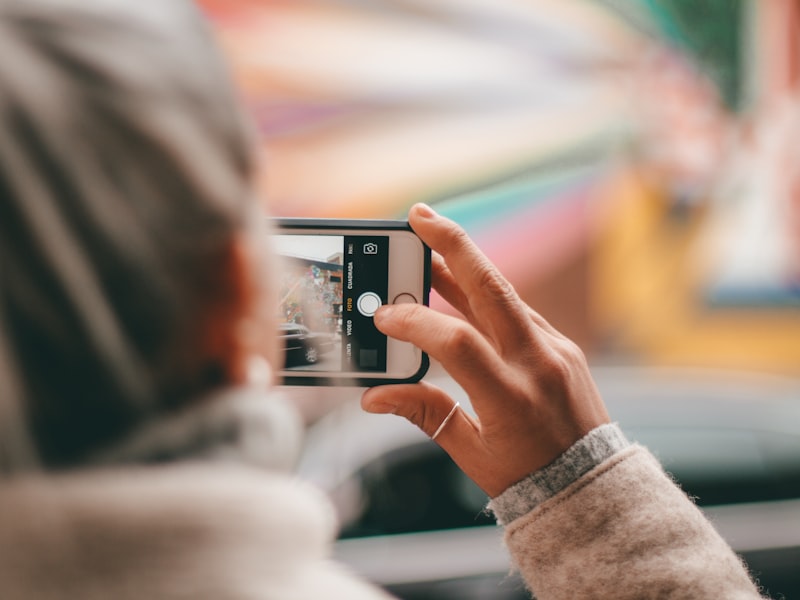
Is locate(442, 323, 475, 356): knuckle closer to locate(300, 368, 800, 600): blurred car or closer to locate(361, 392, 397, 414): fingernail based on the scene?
locate(361, 392, 397, 414): fingernail

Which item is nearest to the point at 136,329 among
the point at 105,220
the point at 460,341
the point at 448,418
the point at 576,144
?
the point at 105,220

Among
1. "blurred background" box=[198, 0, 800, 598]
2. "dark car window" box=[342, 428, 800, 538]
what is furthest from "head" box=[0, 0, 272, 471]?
"dark car window" box=[342, 428, 800, 538]

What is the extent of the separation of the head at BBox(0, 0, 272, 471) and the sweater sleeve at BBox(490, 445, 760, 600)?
421 millimetres

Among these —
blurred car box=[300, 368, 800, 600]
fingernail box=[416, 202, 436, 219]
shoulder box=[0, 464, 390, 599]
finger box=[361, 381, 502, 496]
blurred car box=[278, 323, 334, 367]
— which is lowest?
blurred car box=[300, 368, 800, 600]

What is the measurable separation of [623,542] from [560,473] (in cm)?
8

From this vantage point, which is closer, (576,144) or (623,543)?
(623,543)

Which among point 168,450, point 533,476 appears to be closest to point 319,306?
point 533,476

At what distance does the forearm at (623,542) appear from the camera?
0.69 meters

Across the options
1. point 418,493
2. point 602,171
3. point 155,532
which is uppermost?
point 602,171

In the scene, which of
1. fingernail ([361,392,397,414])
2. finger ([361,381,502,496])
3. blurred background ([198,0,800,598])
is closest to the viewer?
finger ([361,381,502,496])

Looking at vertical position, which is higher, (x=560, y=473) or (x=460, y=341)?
(x=460, y=341)

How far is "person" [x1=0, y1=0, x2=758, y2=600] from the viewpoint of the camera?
39 cm

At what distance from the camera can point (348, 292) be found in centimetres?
98

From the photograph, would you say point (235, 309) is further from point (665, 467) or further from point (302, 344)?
point (665, 467)
